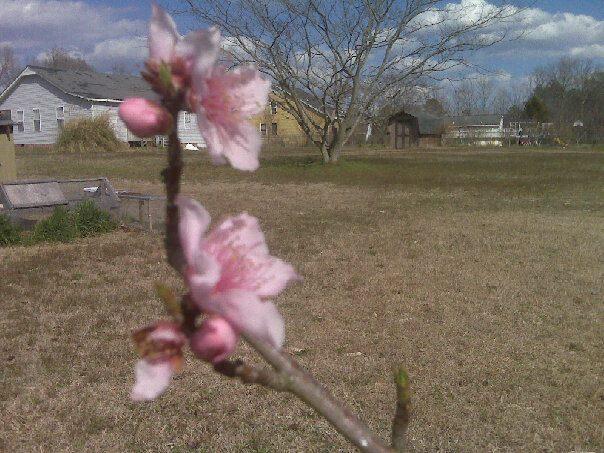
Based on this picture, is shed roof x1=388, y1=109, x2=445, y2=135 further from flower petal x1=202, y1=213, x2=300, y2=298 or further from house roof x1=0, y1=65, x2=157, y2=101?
flower petal x1=202, y1=213, x2=300, y2=298

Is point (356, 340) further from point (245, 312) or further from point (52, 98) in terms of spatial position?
point (52, 98)

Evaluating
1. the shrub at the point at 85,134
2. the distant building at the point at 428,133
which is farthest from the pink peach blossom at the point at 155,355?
the distant building at the point at 428,133

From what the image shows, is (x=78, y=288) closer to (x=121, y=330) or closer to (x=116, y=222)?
(x=121, y=330)

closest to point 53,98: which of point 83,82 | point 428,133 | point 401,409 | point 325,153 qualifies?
point 83,82

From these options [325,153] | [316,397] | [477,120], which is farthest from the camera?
[477,120]

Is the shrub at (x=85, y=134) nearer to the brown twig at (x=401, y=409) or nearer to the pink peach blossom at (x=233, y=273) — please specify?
the brown twig at (x=401, y=409)

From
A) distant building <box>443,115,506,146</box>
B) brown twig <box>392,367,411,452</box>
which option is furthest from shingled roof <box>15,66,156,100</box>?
brown twig <box>392,367,411,452</box>

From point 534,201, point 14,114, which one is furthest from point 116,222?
point 14,114
